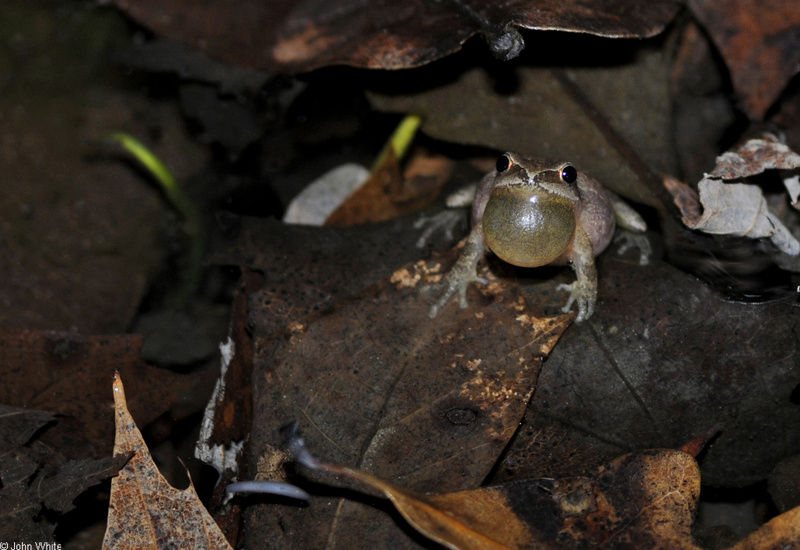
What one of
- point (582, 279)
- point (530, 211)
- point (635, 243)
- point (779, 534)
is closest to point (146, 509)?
point (530, 211)

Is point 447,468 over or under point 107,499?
over

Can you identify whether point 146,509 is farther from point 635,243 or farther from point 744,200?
point 744,200

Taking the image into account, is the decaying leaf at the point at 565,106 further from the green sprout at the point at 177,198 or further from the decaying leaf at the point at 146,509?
the decaying leaf at the point at 146,509

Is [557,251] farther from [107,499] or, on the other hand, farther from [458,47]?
[107,499]

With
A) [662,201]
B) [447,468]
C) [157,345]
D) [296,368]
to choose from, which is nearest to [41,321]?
[157,345]

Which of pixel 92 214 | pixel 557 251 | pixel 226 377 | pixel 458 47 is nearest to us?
pixel 557 251

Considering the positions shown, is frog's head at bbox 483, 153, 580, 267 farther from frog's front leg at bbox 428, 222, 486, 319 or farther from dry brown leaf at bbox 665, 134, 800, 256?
dry brown leaf at bbox 665, 134, 800, 256

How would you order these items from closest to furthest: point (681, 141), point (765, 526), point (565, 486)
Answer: point (765, 526) < point (565, 486) < point (681, 141)

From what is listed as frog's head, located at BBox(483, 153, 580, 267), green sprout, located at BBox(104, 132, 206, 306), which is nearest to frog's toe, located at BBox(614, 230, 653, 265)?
frog's head, located at BBox(483, 153, 580, 267)
